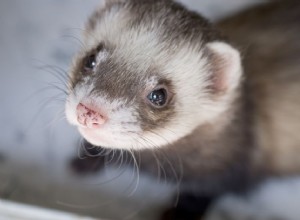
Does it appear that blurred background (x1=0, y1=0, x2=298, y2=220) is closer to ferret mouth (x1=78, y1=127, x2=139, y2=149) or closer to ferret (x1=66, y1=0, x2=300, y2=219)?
ferret (x1=66, y1=0, x2=300, y2=219)

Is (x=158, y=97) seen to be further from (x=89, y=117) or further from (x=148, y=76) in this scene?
(x=89, y=117)

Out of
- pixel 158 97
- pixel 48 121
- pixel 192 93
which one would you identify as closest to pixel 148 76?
pixel 158 97

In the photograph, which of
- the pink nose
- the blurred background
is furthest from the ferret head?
the blurred background

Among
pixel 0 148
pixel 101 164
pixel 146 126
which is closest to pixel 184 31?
pixel 146 126

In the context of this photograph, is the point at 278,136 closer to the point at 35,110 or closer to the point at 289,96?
the point at 289,96

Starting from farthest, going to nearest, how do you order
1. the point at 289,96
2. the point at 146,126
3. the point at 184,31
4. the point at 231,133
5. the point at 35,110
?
the point at 35,110 < the point at 289,96 < the point at 231,133 < the point at 184,31 < the point at 146,126

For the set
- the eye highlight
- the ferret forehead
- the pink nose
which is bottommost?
the pink nose
